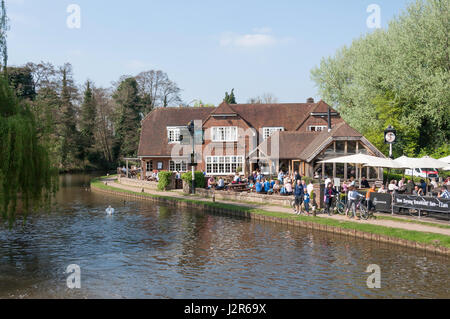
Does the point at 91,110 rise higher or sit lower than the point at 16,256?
higher

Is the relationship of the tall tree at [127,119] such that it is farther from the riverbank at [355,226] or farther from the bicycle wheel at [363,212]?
the bicycle wheel at [363,212]

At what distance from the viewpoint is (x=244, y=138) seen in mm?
47438

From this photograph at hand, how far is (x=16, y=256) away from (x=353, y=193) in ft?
50.3

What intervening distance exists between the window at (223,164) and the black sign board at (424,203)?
2624 centimetres

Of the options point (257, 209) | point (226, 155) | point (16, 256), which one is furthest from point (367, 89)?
point (16, 256)

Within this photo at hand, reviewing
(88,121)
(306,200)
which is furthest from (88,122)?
(306,200)

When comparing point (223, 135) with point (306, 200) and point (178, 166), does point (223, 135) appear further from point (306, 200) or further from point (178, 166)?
point (306, 200)

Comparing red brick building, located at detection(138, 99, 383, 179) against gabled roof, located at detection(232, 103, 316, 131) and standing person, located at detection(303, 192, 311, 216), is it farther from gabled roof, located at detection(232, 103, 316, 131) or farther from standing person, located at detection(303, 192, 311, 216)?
standing person, located at detection(303, 192, 311, 216)

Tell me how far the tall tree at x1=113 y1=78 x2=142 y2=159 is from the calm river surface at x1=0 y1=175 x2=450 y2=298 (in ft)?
165

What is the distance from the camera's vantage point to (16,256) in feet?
52.0

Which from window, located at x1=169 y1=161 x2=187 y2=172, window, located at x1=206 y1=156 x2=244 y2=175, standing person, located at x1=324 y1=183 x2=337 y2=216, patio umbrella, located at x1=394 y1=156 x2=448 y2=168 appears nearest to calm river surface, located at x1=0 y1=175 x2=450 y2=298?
standing person, located at x1=324 y1=183 x2=337 y2=216

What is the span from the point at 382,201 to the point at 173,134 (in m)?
31.8

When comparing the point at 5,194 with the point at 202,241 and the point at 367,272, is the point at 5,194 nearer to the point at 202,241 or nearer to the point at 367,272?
the point at 202,241

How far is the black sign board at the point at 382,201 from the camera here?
21922 mm
